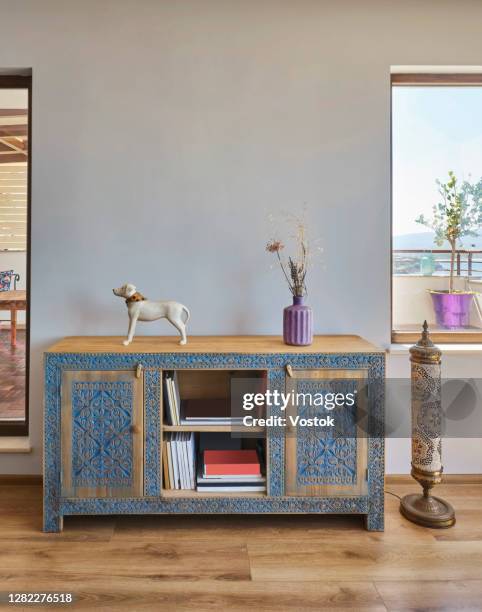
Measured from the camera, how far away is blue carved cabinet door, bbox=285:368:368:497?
209 centimetres

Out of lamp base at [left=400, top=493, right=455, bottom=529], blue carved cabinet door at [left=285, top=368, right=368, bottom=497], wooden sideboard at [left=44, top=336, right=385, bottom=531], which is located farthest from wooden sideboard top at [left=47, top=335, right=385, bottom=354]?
lamp base at [left=400, top=493, right=455, bottom=529]

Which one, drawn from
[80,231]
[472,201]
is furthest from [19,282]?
[472,201]

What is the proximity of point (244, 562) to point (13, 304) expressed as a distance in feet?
6.02

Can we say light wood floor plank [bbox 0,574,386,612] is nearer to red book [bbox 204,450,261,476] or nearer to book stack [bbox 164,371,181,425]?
red book [bbox 204,450,261,476]

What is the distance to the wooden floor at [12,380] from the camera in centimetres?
269

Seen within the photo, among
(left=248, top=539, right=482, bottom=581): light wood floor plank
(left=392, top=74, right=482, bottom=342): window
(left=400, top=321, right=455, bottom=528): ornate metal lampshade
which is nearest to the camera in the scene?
(left=248, top=539, right=482, bottom=581): light wood floor plank

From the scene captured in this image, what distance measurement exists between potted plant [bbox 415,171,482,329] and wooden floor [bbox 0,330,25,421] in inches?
92.8

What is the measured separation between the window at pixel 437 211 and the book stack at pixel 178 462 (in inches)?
51.1

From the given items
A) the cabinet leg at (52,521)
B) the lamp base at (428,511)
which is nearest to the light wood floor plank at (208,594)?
the cabinet leg at (52,521)

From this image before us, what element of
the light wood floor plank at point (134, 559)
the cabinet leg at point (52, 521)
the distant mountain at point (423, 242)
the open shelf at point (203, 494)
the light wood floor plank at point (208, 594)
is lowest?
the light wood floor plank at point (208, 594)

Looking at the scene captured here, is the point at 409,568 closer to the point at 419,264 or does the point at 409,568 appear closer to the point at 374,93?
the point at 419,264

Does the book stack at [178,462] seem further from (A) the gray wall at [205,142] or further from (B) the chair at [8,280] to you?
(B) the chair at [8,280]

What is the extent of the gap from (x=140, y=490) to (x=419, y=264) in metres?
1.88

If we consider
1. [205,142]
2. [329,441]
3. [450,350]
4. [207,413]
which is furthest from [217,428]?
[205,142]
